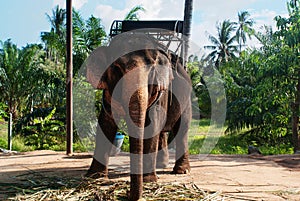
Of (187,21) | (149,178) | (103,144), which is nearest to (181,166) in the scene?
(149,178)

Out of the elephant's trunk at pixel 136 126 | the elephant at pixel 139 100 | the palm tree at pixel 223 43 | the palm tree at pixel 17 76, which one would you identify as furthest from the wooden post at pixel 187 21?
the palm tree at pixel 223 43

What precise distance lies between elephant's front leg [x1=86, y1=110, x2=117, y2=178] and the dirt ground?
0.26 metres

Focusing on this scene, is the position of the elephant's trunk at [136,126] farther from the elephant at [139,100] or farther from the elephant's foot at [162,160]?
the elephant's foot at [162,160]

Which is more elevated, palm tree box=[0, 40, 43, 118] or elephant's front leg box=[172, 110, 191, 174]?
palm tree box=[0, 40, 43, 118]

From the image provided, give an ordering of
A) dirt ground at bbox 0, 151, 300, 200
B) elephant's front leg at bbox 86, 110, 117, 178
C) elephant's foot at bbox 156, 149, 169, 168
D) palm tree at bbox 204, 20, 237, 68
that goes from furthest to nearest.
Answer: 1. palm tree at bbox 204, 20, 237, 68
2. elephant's foot at bbox 156, 149, 169, 168
3. elephant's front leg at bbox 86, 110, 117, 178
4. dirt ground at bbox 0, 151, 300, 200

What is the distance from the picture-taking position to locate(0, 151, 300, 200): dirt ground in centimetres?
459

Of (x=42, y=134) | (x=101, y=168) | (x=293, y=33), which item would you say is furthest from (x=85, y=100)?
(x=101, y=168)

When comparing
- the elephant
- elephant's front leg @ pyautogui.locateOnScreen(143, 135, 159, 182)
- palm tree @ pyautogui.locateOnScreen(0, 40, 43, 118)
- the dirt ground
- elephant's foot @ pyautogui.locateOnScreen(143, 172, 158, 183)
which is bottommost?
the dirt ground

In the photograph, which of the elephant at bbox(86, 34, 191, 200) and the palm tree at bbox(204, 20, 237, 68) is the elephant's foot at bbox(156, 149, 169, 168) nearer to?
the elephant at bbox(86, 34, 191, 200)

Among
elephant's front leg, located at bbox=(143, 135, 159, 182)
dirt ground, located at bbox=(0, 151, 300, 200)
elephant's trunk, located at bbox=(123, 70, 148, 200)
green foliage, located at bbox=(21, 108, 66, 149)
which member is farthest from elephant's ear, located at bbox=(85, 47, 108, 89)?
green foliage, located at bbox=(21, 108, 66, 149)

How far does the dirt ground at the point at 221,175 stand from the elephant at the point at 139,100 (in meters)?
0.50

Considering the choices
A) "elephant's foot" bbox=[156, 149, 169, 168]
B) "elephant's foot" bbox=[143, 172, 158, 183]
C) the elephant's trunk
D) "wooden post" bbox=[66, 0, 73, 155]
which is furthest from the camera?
"wooden post" bbox=[66, 0, 73, 155]

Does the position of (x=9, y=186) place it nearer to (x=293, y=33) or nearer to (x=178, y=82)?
(x=178, y=82)

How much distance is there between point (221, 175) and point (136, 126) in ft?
8.10
